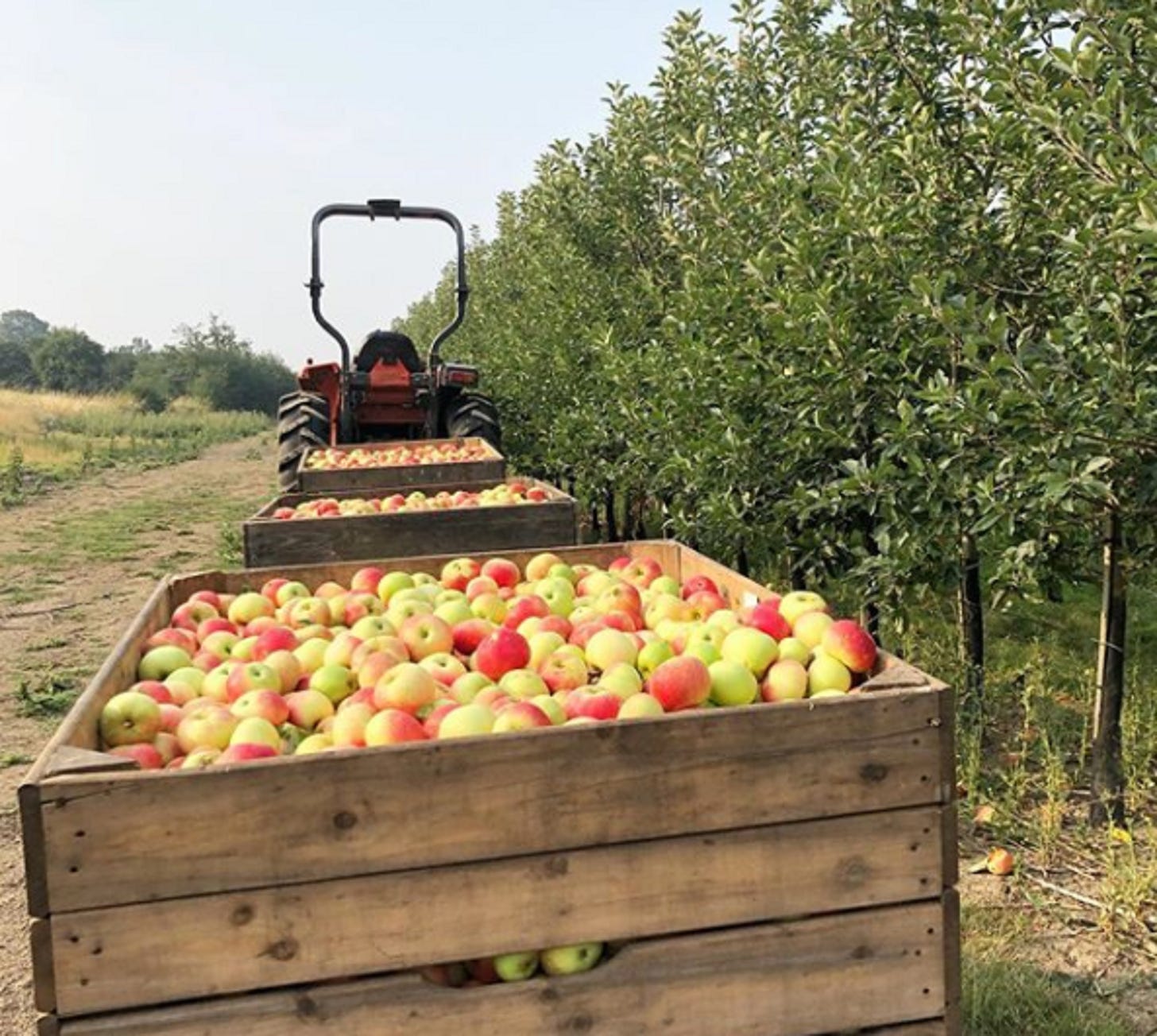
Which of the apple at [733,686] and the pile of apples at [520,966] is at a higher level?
the apple at [733,686]

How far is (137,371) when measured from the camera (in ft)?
263

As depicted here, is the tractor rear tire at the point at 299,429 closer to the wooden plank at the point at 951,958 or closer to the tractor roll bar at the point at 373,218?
the tractor roll bar at the point at 373,218

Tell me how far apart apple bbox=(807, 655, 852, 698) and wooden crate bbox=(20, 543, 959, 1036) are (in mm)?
112

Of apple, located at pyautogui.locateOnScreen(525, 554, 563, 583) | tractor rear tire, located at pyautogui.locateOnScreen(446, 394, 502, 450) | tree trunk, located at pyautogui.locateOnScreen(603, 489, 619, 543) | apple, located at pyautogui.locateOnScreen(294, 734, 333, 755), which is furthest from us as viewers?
tree trunk, located at pyautogui.locateOnScreen(603, 489, 619, 543)

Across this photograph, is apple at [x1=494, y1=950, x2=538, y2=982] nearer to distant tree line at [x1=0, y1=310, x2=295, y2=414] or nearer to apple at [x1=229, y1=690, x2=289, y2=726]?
apple at [x1=229, y1=690, x2=289, y2=726]

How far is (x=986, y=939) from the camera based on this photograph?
11.3ft

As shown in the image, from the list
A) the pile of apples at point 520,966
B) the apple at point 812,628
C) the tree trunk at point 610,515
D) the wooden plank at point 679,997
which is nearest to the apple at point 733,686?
the apple at point 812,628

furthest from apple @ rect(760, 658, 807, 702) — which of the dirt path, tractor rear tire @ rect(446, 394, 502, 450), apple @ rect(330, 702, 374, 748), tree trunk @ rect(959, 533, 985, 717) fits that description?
tractor rear tire @ rect(446, 394, 502, 450)

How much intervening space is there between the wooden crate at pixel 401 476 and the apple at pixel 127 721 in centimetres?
473

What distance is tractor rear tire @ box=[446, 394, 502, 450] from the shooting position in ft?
35.8

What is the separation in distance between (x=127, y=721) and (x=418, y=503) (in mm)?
3774

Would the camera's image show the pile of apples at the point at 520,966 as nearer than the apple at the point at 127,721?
Yes

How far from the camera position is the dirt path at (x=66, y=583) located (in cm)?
429

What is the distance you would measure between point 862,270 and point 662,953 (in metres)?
3.34
